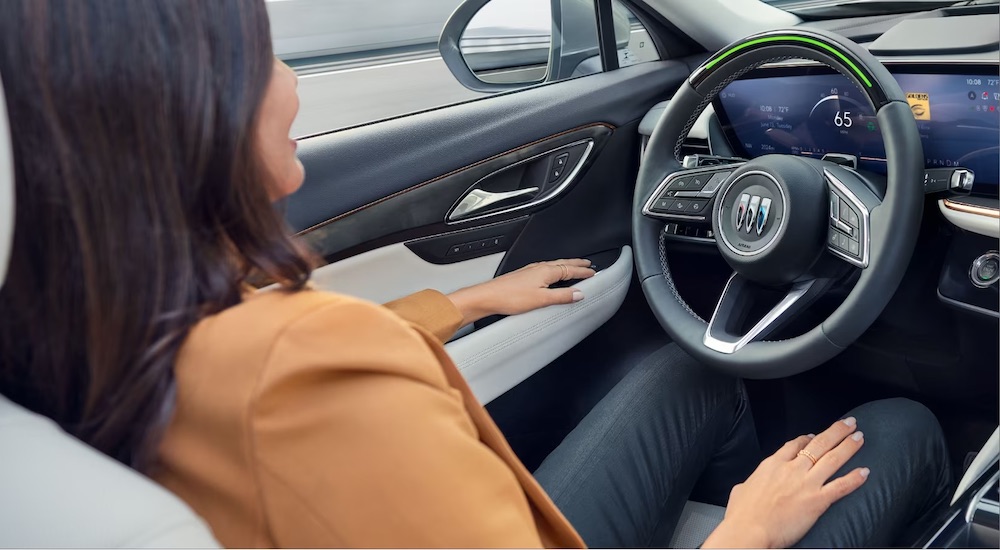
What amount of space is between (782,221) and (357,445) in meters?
0.89

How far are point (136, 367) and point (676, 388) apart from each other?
3.17ft

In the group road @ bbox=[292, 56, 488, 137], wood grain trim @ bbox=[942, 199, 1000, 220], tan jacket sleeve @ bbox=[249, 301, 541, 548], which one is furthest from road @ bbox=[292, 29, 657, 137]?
tan jacket sleeve @ bbox=[249, 301, 541, 548]

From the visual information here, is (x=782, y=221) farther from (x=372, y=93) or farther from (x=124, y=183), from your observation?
(x=372, y=93)

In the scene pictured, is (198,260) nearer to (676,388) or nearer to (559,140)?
(676,388)

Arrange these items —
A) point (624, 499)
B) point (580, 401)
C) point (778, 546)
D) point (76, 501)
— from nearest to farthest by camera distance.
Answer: point (76, 501) < point (778, 546) < point (624, 499) < point (580, 401)

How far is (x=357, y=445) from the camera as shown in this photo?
2.03ft

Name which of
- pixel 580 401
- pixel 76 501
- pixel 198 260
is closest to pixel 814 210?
pixel 580 401

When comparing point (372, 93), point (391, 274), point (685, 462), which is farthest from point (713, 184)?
point (372, 93)

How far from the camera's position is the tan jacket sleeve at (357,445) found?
2.01 feet

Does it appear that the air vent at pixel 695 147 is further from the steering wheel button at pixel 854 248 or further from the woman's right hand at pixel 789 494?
the woman's right hand at pixel 789 494

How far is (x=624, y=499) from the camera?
4.11 feet

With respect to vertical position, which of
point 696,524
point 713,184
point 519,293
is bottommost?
point 696,524

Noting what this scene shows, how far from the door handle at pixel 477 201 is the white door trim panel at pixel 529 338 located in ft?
0.76

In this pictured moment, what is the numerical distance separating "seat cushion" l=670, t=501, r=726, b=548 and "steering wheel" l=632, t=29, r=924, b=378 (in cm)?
Answer: 21
